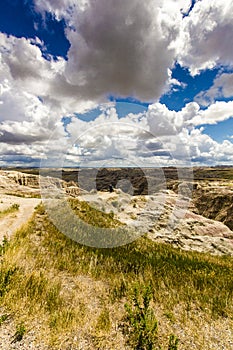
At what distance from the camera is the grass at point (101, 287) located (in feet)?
19.9

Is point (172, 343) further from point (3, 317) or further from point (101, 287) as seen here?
point (3, 317)

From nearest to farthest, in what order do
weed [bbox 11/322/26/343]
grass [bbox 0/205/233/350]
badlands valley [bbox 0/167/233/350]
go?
weed [bbox 11/322/26/343]
badlands valley [bbox 0/167/233/350]
grass [bbox 0/205/233/350]

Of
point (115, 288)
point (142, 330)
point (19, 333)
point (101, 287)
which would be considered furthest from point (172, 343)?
point (19, 333)

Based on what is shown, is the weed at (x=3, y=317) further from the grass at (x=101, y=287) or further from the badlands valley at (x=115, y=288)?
the grass at (x=101, y=287)

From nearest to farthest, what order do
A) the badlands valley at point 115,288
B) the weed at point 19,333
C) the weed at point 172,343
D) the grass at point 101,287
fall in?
the weed at point 172,343 → the weed at point 19,333 → the badlands valley at point 115,288 → the grass at point 101,287

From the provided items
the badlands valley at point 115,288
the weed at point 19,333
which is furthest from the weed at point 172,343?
the weed at point 19,333

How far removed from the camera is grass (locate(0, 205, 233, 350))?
6.05 meters

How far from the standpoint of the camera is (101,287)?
319 inches

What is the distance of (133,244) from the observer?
1224 centimetres

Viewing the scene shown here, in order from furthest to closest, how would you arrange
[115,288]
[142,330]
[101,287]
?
[101,287] → [115,288] → [142,330]

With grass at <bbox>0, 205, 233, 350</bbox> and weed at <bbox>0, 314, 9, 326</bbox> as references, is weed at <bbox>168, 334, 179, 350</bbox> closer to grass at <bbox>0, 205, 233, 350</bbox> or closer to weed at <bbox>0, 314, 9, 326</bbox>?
grass at <bbox>0, 205, 233, 350</bbox>

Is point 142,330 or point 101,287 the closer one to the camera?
point 142,330

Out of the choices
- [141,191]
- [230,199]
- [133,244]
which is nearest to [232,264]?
[133,244]

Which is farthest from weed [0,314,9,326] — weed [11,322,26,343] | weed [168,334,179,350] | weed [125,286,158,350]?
weed [168,334,179,350]
